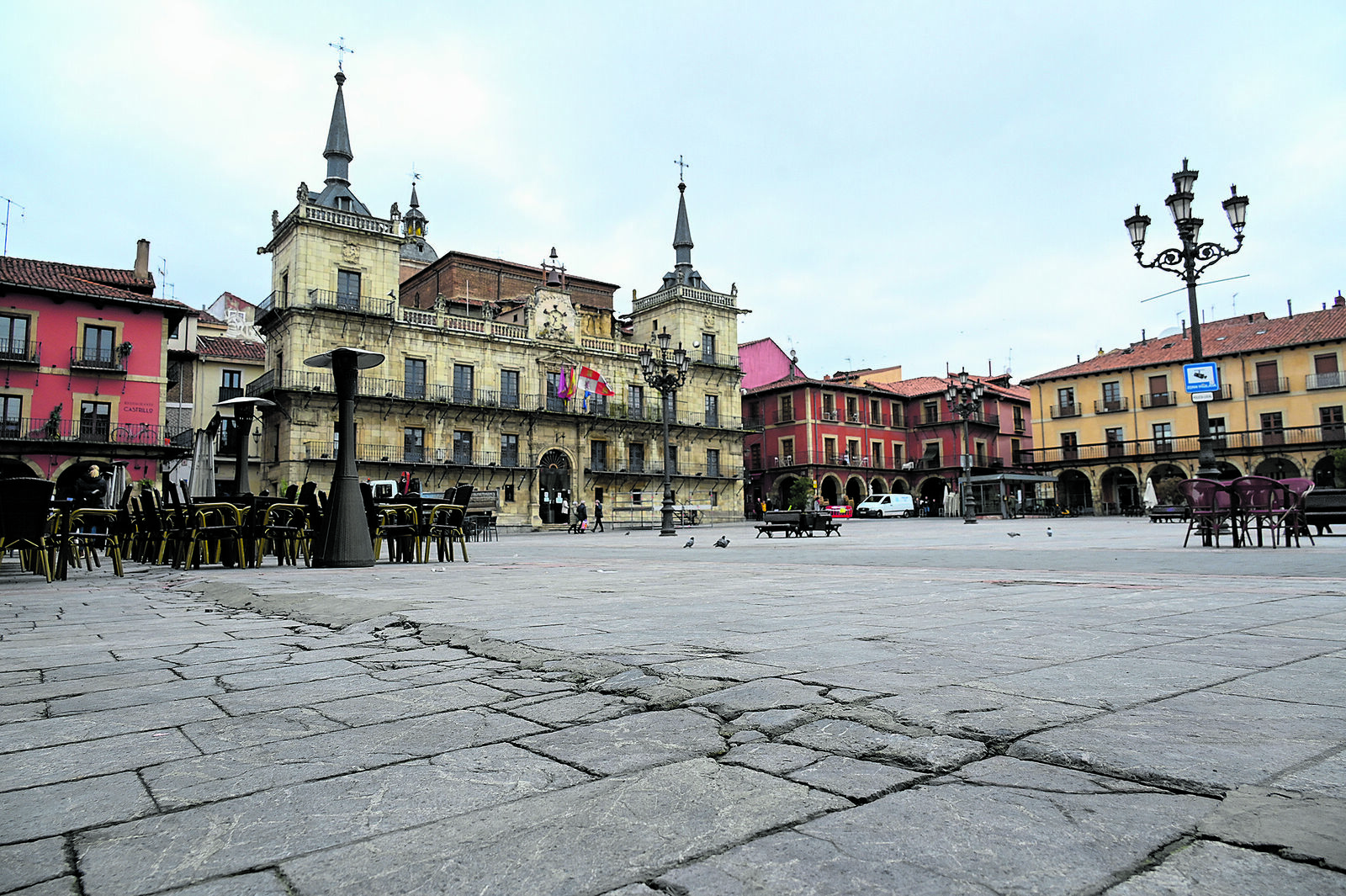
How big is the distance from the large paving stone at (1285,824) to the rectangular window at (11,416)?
32.4m

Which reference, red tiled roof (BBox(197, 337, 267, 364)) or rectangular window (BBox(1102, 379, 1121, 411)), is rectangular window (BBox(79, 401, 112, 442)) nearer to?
red tiled roof (BBox(197, 337, 267, 364))

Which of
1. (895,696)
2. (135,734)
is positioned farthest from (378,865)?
(895,696)

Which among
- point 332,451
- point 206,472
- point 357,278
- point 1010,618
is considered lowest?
point 1010,618

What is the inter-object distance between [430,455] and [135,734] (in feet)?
109

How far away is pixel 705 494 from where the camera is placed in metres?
43.0

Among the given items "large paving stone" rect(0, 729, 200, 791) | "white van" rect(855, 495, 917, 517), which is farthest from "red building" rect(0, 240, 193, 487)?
"white van" rect(855, 495, 917, 517)

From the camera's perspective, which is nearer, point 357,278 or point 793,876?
point 793,876

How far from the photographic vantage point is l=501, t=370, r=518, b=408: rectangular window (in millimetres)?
36781

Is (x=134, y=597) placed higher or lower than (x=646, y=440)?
lower

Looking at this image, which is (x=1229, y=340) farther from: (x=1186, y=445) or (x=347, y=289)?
(x=347, y=289)

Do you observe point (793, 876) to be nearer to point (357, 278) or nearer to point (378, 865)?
point (378, 865)

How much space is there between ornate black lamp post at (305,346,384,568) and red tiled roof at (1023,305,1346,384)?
38369mm

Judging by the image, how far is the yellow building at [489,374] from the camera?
31750 mm

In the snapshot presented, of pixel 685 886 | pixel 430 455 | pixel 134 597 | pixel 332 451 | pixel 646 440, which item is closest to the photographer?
pixel 685 886
